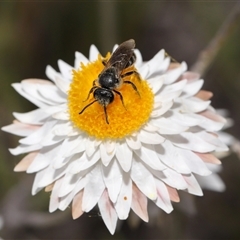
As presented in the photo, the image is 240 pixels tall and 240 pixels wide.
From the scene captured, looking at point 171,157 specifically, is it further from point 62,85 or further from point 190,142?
point 62,85

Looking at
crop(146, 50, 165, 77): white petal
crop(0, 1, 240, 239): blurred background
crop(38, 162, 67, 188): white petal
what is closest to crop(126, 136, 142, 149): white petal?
crop(38, 162, 67, 188): white petal

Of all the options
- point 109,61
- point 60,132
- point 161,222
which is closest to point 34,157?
point 60,132

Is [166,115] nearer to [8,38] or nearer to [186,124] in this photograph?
[186,124]

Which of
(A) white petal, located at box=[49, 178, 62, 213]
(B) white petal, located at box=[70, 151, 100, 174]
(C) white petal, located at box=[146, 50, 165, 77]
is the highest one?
(C) white petal, located at box=[146, 50, 165, 77]

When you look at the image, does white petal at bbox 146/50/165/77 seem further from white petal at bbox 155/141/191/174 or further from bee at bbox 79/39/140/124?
white petal at bbox 155/141/191/174

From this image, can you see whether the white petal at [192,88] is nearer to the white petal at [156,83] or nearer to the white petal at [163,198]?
the white petal at [156,83]

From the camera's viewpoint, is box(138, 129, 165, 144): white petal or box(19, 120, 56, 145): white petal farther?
box(19, 120, 56, 145): white petal

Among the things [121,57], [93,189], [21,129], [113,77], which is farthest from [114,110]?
[21,129]
